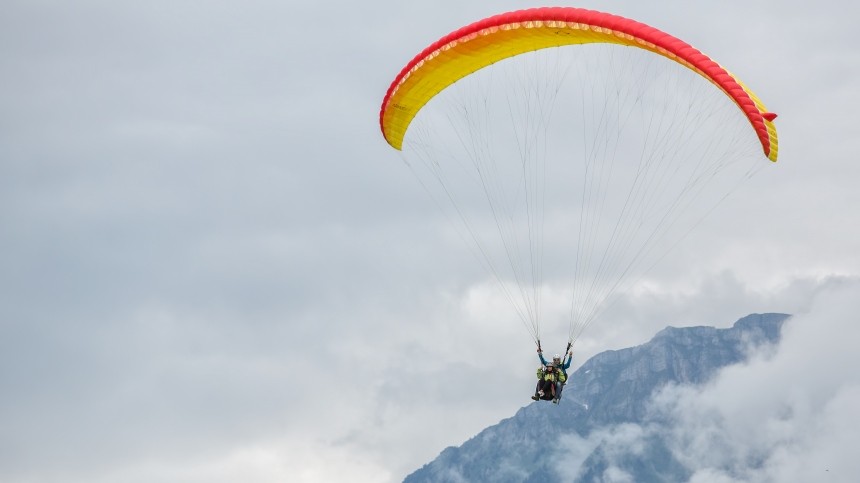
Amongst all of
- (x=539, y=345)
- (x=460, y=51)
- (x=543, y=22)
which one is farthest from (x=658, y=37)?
(x=539, y=345)

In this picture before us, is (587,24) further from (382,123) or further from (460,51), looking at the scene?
(382,123)

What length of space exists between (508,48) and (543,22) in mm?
3944

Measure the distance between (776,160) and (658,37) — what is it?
6832 mm

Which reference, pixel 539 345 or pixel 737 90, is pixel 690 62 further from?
pixel 539 345

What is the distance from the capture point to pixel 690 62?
150 ft

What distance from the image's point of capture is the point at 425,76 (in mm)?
53938

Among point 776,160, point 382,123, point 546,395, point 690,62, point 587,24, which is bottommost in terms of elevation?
point 546,395

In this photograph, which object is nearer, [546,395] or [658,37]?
[658,37]

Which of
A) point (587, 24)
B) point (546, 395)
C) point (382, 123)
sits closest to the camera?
point (587, 24)

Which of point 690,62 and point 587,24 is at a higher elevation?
point 587,24

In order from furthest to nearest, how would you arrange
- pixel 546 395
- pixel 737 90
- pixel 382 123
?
pixel 382 123 → pixel 546 395 → pixel 737 90

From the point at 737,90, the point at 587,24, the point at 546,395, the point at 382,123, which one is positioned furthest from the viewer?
the point at 382,123

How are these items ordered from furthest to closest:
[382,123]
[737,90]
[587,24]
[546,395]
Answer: [382,123], [546,395], [587,24], [737,90]

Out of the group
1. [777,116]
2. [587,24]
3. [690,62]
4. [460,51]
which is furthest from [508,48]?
[777,116]
